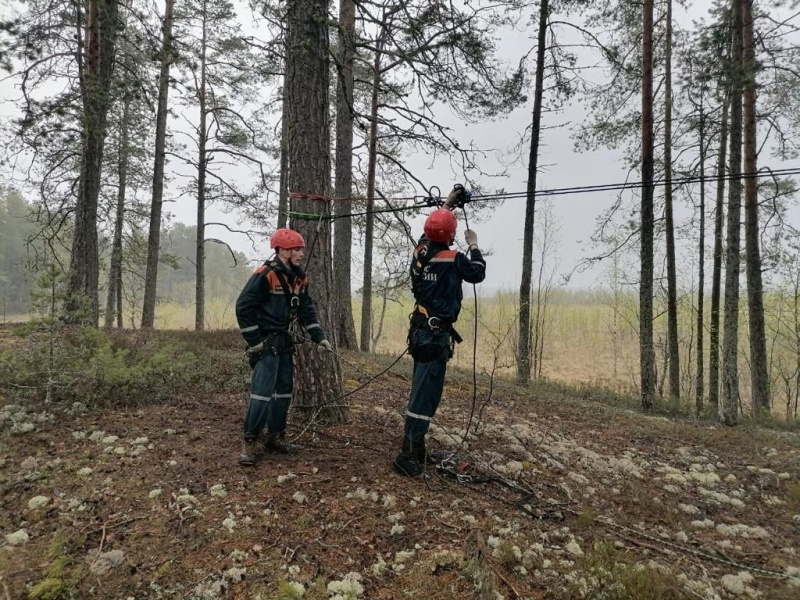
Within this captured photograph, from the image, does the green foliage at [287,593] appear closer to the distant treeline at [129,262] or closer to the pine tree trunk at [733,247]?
the pine tree trunk at [733,247]

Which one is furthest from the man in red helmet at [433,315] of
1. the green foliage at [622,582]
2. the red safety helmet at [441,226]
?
the green foliage at [622,582]

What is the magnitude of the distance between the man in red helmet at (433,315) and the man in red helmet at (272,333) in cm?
98

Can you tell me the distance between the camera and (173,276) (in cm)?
6406

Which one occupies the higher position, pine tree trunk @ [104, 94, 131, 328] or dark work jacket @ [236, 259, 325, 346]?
pine tree trunk @ [104, 94, 131, 328]

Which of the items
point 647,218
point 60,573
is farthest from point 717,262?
point 60,573

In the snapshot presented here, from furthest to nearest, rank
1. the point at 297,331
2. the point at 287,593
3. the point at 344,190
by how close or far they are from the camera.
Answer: the point at 344,190, the point at 297,331, the point at 287,593

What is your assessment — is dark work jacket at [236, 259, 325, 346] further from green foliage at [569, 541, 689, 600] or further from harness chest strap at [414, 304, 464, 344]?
green foliage at [569, 541, 689, 600]

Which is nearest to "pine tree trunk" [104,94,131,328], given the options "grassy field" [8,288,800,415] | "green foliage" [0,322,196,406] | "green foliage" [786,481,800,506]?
"grassy field" [8,288,800,415]

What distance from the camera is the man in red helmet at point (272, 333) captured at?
13.0 ft

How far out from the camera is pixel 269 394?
4.02 metres

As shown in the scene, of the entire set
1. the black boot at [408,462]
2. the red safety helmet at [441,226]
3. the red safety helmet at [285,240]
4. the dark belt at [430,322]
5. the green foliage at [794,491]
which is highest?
the red safety helmet at [441,226]

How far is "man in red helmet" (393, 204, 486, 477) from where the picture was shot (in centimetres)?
405

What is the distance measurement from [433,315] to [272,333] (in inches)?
57.5

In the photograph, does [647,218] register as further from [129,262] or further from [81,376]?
[129,262]
